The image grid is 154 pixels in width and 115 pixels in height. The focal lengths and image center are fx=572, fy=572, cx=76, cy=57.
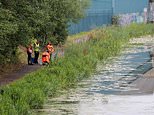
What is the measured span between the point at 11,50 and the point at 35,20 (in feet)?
8.40

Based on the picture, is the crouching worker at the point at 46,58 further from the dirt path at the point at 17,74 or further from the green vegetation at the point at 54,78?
the green vegetation at the point at 54,78

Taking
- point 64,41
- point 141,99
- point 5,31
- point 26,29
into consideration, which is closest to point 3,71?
point 26,29

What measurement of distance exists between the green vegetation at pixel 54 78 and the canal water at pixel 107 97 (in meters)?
0.42

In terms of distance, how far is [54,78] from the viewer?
22.4m

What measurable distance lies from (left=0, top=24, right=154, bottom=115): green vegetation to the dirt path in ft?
3.10

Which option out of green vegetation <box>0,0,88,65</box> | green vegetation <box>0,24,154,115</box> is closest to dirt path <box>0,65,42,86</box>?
green vegetation <box>0,0,88,65</box>

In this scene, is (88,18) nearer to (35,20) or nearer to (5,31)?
(35,20)

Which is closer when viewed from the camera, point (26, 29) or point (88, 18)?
point (26, 29)

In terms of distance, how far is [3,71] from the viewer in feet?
86.3

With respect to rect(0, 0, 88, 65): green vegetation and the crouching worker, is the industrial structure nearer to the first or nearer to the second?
the crouching worker

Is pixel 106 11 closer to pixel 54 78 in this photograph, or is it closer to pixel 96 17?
pixel 96 17

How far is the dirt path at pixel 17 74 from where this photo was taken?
2348 centimetres

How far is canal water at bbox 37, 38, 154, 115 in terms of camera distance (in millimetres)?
17906

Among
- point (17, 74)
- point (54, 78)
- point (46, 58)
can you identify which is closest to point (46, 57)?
point (46, 58)
